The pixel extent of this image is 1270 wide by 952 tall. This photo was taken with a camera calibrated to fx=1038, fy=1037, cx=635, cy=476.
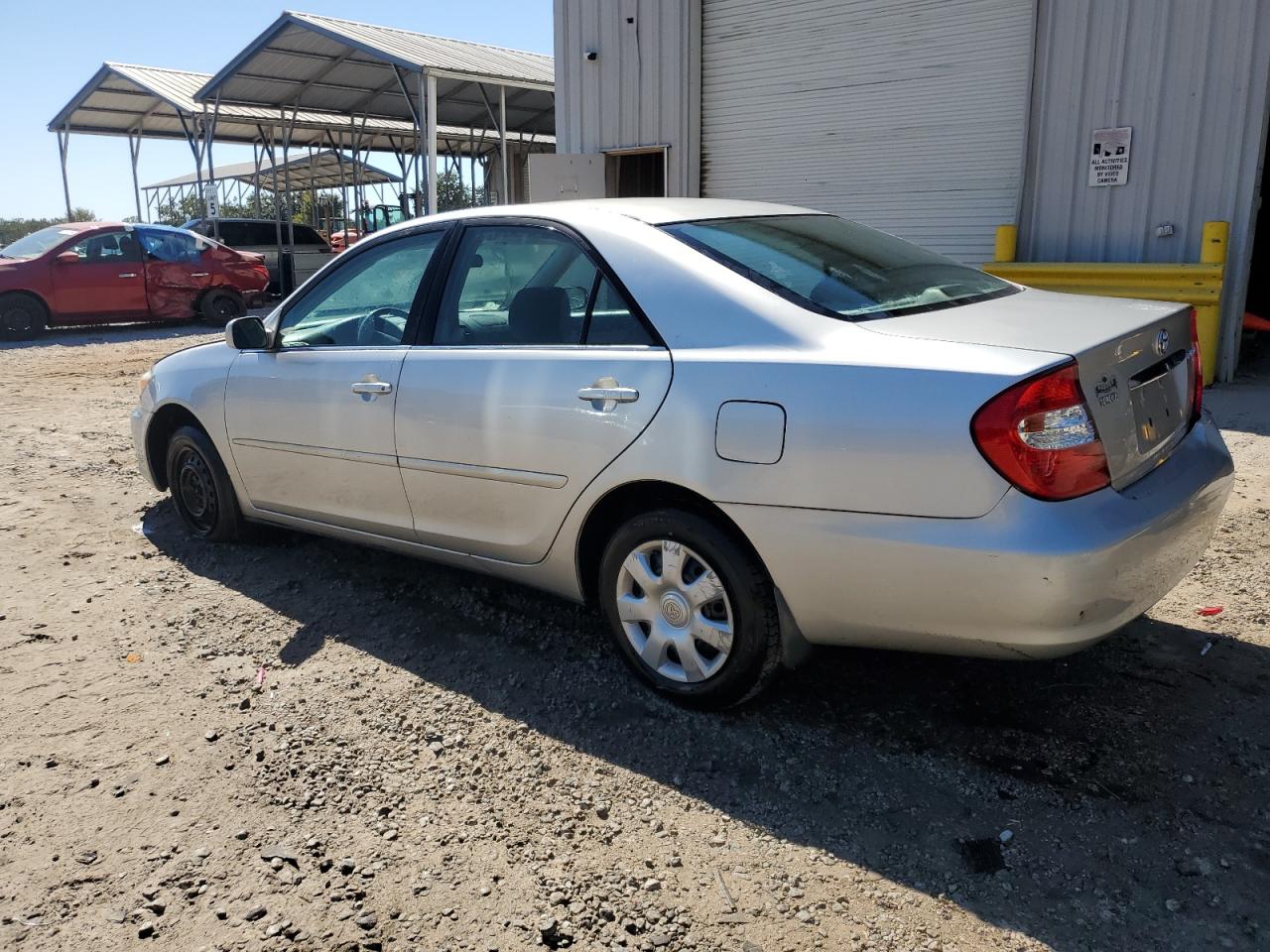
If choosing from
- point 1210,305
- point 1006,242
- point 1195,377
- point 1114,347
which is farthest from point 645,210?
point 1006,242

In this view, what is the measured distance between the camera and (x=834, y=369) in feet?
9.16

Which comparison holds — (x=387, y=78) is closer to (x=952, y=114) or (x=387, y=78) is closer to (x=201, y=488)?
(x=952, y=114)

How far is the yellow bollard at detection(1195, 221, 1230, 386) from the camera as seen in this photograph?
849cm

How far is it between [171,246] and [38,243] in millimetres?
1730

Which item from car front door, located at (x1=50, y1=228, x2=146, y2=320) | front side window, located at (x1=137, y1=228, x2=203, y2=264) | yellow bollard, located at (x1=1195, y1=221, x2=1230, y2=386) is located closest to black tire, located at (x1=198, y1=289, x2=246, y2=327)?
front side window, located at (x1=137, y1=228, x2=203, y2=264)

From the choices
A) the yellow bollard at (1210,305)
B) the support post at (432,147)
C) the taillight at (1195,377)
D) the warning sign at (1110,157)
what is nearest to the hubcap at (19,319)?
the support post at (432,147)

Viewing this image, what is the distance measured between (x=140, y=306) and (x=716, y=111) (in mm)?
8985

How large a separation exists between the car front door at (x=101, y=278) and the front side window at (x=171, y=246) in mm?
188

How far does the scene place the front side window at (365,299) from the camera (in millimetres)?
4098

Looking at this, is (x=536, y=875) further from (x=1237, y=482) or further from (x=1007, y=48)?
(x=1007, y=48)

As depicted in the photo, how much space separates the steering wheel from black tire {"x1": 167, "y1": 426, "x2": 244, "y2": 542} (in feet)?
3.76

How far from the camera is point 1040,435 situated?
2.58 meters

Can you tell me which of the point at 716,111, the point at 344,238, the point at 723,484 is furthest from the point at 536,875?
the point at 344,238

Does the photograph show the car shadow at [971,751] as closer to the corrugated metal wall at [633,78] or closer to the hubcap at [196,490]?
the hubcap at [196,490]
